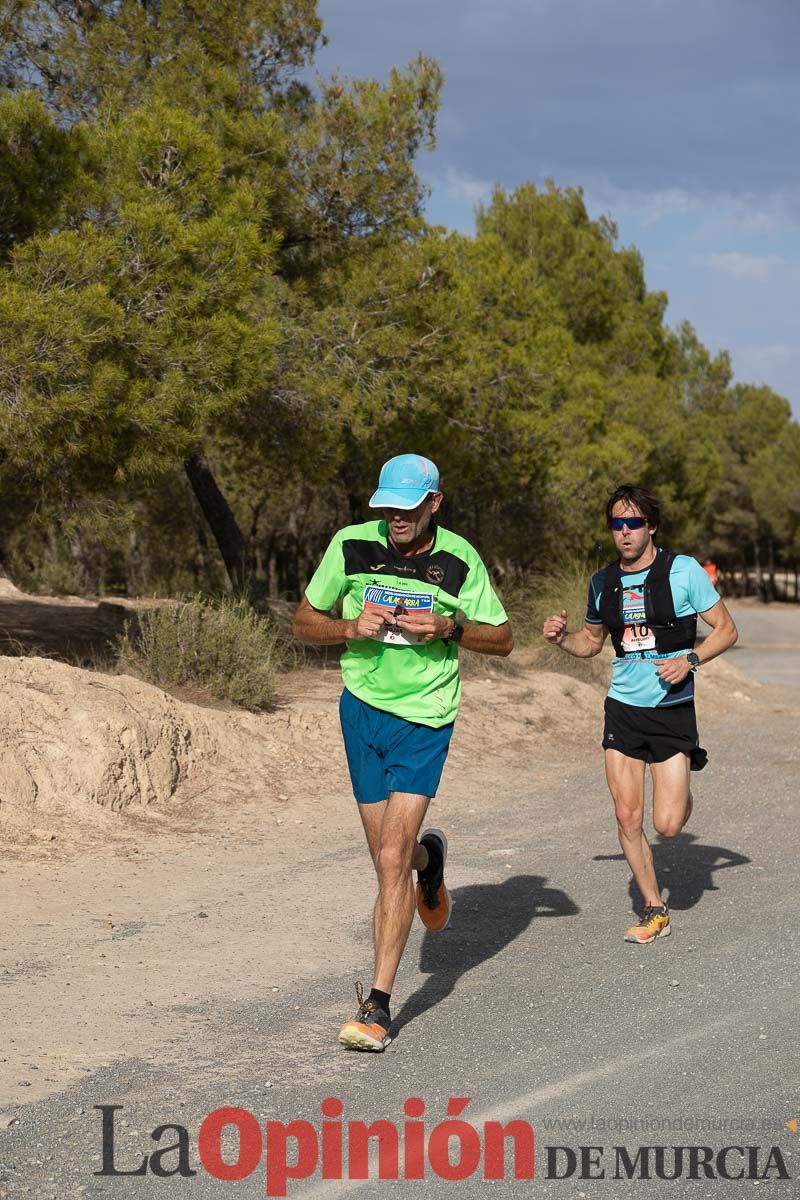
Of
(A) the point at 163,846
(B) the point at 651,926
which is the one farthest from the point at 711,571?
(B) the point at 651,926

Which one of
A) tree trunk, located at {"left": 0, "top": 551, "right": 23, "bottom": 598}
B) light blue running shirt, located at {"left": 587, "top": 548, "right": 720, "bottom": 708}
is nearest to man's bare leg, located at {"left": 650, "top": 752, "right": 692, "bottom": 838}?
light blue running shirt, located at {"left": 587, "top": 548, "right": 720, "bottom": 708}

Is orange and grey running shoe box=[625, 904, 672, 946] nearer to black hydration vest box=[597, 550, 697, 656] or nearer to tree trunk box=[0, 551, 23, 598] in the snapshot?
black hydration vest box=[597, 550, 697, 656]

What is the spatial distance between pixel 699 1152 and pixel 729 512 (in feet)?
231

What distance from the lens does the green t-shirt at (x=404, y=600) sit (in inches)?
215

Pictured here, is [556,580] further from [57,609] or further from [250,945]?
[250,945]

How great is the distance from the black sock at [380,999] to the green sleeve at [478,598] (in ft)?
4.71

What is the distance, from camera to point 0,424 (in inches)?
450

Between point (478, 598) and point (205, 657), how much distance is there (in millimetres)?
7447

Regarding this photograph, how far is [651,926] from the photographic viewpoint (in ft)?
22.0

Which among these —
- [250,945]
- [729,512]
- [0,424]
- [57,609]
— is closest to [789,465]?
[729,512]

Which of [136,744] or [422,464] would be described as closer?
[422,464]

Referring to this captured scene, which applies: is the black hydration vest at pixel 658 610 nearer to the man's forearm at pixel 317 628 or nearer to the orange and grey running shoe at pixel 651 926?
the orange and grey running shoe at pixel 651 926

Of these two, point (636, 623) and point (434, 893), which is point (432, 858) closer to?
point (434, 893)

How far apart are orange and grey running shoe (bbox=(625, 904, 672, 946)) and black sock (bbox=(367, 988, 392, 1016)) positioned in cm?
181
